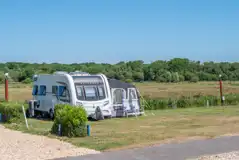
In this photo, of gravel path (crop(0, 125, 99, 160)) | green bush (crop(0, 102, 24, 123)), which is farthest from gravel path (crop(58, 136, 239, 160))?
green bush (crop(0, 102, 24, 123))

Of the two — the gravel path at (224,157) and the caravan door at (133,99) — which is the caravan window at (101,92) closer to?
the caravan door at (133,99)

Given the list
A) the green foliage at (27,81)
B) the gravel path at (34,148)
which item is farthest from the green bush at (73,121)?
the green foliage at (27,81)

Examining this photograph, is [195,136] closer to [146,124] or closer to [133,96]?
[146,124]

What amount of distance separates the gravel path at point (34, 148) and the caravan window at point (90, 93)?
21.0 ft

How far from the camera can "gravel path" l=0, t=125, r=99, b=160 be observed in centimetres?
1073

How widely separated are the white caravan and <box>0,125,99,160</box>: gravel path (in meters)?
6.20

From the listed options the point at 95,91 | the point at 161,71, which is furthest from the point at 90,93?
the point at 161,71

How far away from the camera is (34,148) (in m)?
11.8

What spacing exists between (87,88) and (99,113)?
4.20 feet

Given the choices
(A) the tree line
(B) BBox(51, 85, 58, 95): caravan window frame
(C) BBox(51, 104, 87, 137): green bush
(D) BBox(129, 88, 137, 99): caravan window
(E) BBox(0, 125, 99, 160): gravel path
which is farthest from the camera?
(A) the tree line

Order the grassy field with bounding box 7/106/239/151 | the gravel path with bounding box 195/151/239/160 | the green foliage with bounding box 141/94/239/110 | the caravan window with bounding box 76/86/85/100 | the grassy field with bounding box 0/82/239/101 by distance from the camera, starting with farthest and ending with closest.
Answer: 1. the grassy field with bounding box 0/82/239/101
2. the green foliage with bounding box 141/94/239/110
3. the caravan window with bounding box 76/86/85/100
4. the grassy field with bounding box 7/106/239/151
5. the gravel path with bounding box 195/151/239/160

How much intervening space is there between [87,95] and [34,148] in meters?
8.58

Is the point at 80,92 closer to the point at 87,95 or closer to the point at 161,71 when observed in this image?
the point at 87,95

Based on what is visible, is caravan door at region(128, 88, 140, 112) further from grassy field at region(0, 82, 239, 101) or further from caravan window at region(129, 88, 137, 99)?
grassy field at region(0, 82, 239, 101)
